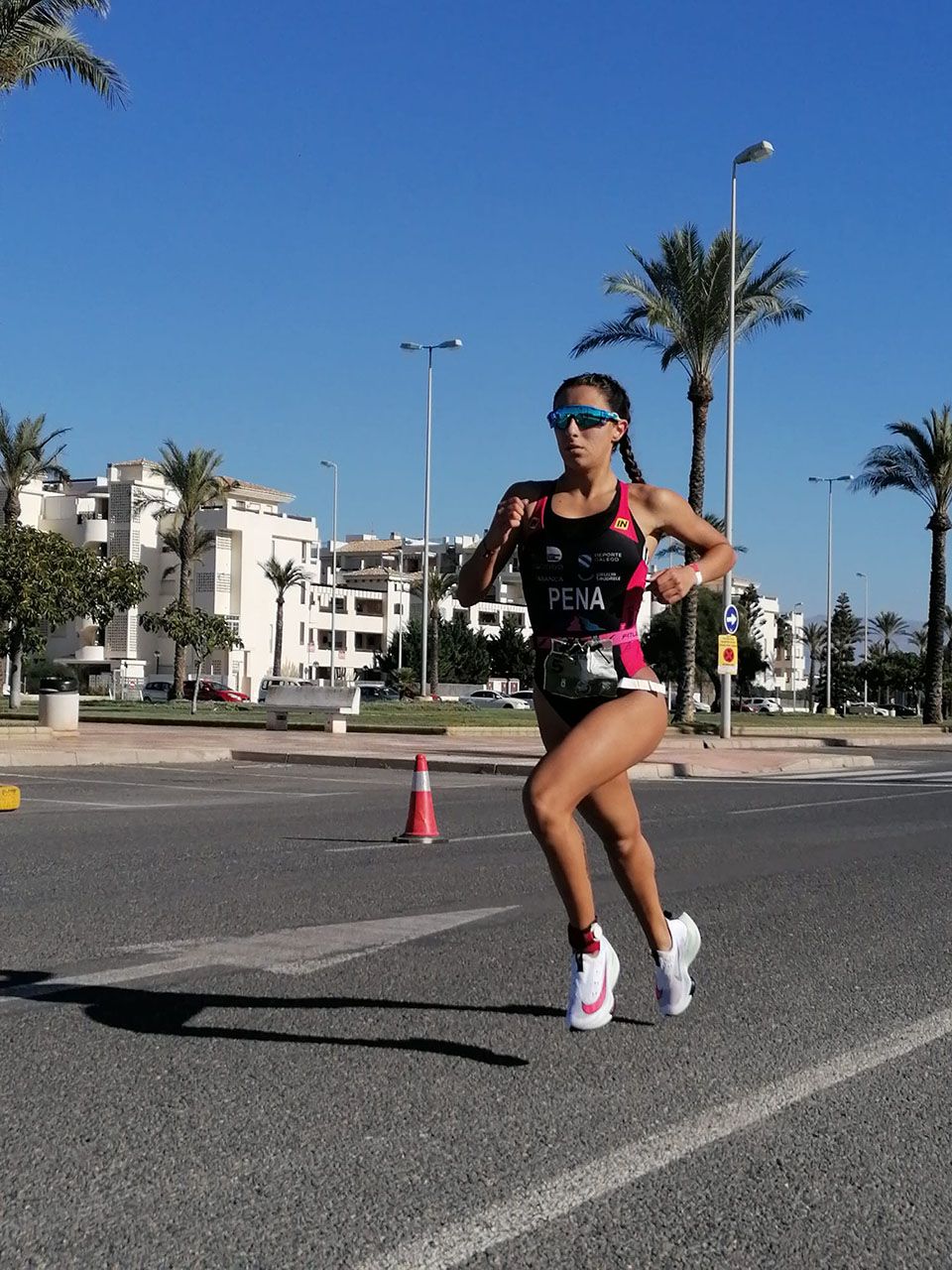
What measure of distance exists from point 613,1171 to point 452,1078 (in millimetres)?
910

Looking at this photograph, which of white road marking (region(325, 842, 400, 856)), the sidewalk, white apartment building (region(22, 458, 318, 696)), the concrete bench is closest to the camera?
white road marking (region(325, 842, 400, 856))

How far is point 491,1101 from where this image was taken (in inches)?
162

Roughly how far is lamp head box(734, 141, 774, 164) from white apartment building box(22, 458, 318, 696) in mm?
61312

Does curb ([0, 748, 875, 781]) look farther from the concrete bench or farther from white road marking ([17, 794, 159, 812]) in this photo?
the concrete bench

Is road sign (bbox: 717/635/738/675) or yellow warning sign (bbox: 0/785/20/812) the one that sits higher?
road sign (bbox: 717/635/738/675)

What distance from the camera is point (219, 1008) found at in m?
5.23

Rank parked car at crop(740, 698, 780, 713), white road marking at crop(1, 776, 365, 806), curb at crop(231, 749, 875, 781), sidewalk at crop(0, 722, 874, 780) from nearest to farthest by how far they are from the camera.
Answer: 1. white road marking at crop(1, 776, 365, 806)
2. sidewalk at crop(0, 722, 874, 780)
3. curb at crop(231, 749, 875, 781)
4. parked car at crop(740, 698, 780, 713)

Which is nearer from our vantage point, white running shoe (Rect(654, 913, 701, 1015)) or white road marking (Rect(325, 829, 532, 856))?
white running shoe (Rect(654, 913, 701, 1015))

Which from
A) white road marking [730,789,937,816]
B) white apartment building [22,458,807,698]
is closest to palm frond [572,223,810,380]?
white road marking [730,789,937,816]

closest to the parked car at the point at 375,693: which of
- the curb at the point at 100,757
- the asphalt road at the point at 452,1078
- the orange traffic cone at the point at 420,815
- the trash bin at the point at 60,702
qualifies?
the trash bin at the point at 60,702

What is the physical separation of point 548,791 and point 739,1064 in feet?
3.27

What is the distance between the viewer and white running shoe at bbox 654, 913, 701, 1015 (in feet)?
16.2

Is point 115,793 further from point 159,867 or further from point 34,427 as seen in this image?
point 34,427

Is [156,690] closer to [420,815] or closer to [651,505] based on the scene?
[420,815]
